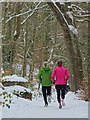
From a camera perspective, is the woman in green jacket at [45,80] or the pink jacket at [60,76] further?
the woman in green jacket at [45,80]

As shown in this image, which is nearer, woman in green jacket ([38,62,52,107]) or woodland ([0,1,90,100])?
woman in green jacket ([38,62,52,107])

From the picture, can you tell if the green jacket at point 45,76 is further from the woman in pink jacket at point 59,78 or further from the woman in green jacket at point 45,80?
the woman in pink jacket at point 59,78

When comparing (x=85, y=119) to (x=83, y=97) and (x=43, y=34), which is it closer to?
(x=83, y=97)

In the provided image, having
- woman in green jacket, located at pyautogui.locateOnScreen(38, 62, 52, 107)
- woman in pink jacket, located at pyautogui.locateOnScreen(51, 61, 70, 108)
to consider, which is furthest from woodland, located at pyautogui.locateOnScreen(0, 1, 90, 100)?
woman in pink jacket, located at pyautogui.locateOnScreen(51, 61, 70, 108)

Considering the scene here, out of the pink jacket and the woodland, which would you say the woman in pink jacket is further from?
the woodland

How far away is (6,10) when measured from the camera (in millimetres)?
24891

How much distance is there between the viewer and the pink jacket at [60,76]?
12.2 m

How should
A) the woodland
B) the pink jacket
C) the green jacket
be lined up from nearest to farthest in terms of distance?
the pink jacket, the green jacket, the woodland

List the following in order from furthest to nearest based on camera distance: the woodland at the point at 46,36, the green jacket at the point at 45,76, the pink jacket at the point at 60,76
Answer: the woodland at the point at 46,36 → the green jacket at the point at 45,76 → the pink jacket at the point at 60,76

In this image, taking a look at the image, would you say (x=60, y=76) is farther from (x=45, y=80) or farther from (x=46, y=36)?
(x=46, y=36)

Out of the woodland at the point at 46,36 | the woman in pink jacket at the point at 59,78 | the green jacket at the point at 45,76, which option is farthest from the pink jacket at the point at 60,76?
the woodland at the point at 46,36

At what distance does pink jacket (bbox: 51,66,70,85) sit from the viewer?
40.0 feet

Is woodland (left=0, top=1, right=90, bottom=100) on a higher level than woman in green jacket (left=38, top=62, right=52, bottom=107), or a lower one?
lower

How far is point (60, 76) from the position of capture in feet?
40.1
